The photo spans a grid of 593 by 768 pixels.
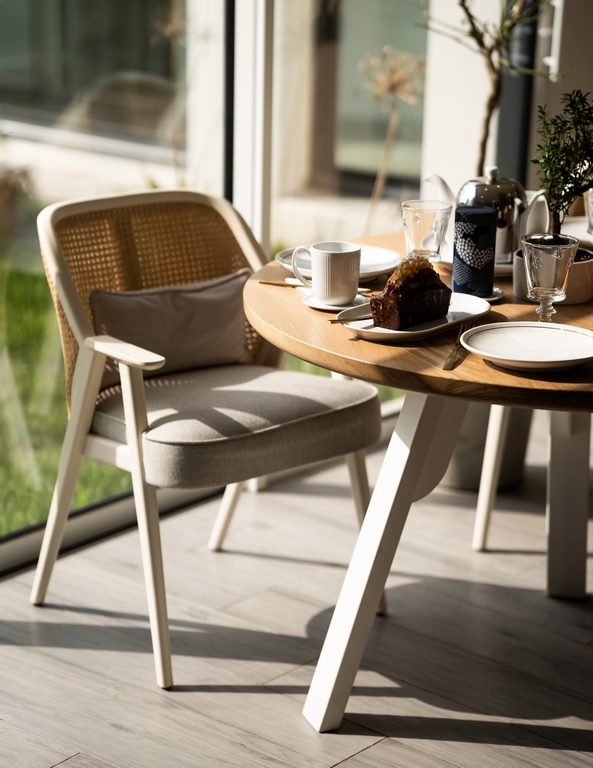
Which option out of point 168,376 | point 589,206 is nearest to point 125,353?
point 168,376

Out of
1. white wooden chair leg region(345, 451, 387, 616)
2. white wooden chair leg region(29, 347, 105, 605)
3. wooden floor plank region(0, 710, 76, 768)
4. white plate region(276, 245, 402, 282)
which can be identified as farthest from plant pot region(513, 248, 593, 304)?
wooden floor plank region(0, 710, 76, 768)

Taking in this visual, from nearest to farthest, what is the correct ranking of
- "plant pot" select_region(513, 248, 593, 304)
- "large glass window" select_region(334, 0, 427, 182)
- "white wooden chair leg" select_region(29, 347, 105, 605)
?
1. "plant pot" select_region(513, 248, 593, 304)
2. "white wooden chair leg" select_region(29, 347, 105, 605)
3. "large glass window" select_region(334, 0, 427, 182)

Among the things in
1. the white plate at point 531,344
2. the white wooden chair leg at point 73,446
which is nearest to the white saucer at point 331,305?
the white plate at point 531,344

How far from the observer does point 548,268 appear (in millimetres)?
1685

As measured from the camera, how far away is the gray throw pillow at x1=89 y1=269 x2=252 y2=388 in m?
2.20

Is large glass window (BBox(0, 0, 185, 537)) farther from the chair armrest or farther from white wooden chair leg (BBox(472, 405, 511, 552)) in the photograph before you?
white wooden chair leg (BBox(472, 405, 511, 552))

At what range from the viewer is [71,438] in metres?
2.12

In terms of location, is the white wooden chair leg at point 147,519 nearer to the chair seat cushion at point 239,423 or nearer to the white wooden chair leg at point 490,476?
the chair seat cushion at point 239,423

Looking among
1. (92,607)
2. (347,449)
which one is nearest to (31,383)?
(92,607)

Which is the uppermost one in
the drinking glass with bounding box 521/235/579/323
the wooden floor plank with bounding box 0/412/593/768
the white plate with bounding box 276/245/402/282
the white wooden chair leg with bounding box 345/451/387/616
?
the drinking glass with bounding box 521/235/579/323

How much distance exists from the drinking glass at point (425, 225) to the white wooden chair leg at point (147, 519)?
570 mm

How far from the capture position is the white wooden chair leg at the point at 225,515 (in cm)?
251

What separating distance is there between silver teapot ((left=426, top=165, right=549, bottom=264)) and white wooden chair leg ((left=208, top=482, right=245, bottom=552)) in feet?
2.88

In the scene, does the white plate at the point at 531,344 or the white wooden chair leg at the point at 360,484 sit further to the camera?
the white wooden chair leg at the point at 360,484
